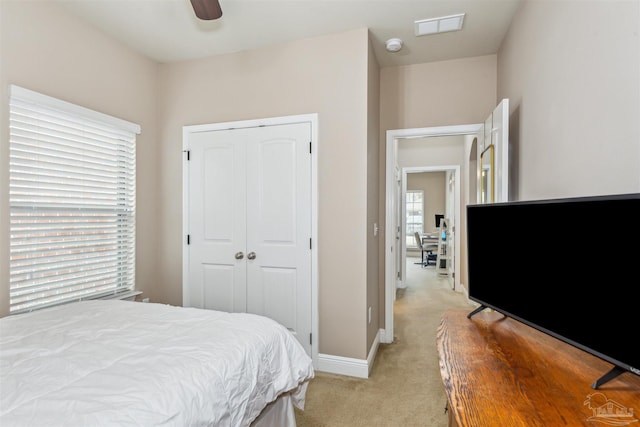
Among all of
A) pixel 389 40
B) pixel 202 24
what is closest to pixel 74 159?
pixel 202 24

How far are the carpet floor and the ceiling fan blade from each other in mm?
2476

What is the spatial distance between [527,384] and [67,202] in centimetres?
286

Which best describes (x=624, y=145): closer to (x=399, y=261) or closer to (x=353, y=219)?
(x=353, y=219)

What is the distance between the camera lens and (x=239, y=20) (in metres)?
2.51

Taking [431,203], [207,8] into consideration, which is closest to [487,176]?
[207,8]

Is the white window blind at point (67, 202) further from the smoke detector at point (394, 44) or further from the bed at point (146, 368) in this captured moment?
the smoke detector at point (394, 44)

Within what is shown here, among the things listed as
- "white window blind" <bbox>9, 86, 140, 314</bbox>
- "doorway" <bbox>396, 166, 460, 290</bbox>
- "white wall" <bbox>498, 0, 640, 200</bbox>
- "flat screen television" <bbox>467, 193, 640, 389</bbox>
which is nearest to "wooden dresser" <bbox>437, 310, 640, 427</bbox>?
"flat screen television" <bbox>467, 193, 640, 389</bbox>

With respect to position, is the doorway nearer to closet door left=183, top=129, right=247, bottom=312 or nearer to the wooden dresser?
closet door left=183, top=129, right=247, bottom=312

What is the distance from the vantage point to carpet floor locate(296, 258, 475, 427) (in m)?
2.06

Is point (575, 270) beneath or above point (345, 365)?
above

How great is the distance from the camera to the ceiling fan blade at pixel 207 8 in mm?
1791

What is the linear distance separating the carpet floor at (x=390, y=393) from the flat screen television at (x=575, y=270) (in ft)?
3.74

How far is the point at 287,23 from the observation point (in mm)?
2543

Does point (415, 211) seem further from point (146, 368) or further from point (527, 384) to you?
point (146, 368)
